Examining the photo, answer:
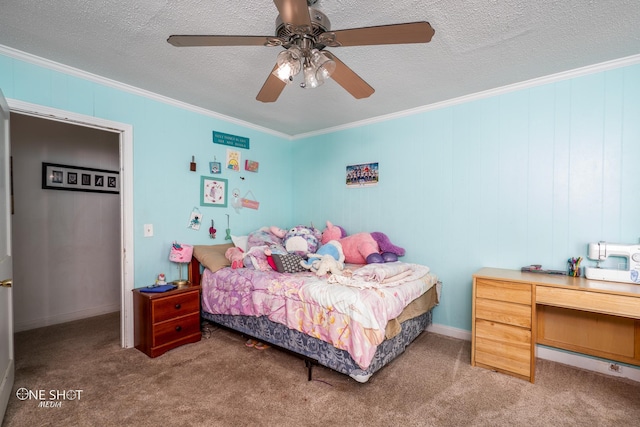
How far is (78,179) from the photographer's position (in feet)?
11.8

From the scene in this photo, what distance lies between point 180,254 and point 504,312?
2.88 metres

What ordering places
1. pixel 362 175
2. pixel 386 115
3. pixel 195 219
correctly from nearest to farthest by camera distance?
pixel 195 219 → pixel 386 115 → pixel 362 175

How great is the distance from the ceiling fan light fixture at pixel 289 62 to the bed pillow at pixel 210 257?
2.15 meters

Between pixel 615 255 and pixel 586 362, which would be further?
pixel 586 362

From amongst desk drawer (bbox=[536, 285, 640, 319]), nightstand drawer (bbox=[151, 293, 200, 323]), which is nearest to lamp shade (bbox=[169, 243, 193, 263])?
nightstand drawer (bbox=[151, 293, 200, 323])

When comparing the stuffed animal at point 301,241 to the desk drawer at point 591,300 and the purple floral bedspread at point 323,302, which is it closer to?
the purple floral bedspread at point 323,302

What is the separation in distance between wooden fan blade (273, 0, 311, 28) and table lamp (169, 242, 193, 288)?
8.00 feet

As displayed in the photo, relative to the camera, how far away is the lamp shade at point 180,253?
3.06 meters

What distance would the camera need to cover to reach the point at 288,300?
2434 mm

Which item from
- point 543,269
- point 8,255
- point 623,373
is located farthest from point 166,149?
point 623,373

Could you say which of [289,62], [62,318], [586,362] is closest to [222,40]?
[289,62]

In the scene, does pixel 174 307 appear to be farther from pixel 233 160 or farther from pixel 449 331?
pixel 449 331

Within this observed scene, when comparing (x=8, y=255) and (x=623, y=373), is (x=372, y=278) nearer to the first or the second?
(x=623, y=373)

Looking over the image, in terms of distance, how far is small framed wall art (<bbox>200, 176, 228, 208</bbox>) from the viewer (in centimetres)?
346
